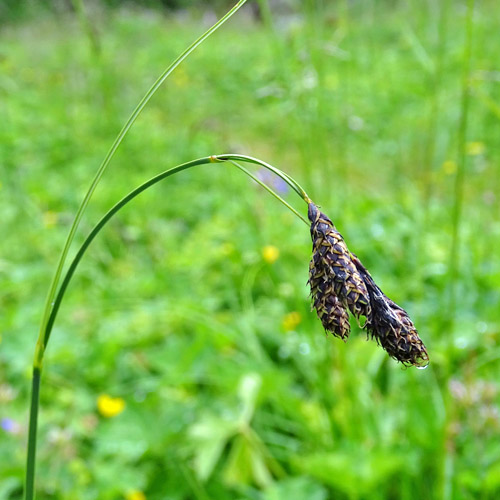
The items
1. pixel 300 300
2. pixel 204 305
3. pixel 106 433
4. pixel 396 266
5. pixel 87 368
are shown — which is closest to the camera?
pixel 106 433

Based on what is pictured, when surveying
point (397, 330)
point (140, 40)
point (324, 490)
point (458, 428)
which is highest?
point (140, 40)

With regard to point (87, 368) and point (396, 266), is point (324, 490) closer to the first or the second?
point (87, 368)

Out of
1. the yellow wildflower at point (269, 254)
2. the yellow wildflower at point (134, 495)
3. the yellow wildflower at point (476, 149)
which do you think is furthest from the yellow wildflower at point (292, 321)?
the yellow wildflower at point (476, 149)

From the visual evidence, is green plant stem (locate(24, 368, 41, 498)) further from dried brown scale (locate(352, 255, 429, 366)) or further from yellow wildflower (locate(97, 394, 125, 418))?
yellow wildflower (locate(97, 394, 125, 418))

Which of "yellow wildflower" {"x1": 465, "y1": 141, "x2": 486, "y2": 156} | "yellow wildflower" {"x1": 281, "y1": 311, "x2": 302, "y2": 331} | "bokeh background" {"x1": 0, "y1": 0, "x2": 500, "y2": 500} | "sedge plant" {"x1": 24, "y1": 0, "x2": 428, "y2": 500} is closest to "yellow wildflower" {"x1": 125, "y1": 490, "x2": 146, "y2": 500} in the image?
"bokeh background" {"x1": 0, "y1": 0, "x2": 500, "y2": 500}

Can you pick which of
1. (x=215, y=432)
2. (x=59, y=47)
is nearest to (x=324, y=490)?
(x=215, y=432)

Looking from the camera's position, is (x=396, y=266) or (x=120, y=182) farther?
(x=120, y=182)

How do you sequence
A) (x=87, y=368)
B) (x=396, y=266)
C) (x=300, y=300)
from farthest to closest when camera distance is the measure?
(x=396, y=266) < (x=87, y=368) < (x=300, y=300)

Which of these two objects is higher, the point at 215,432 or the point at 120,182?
the point at 120,182
